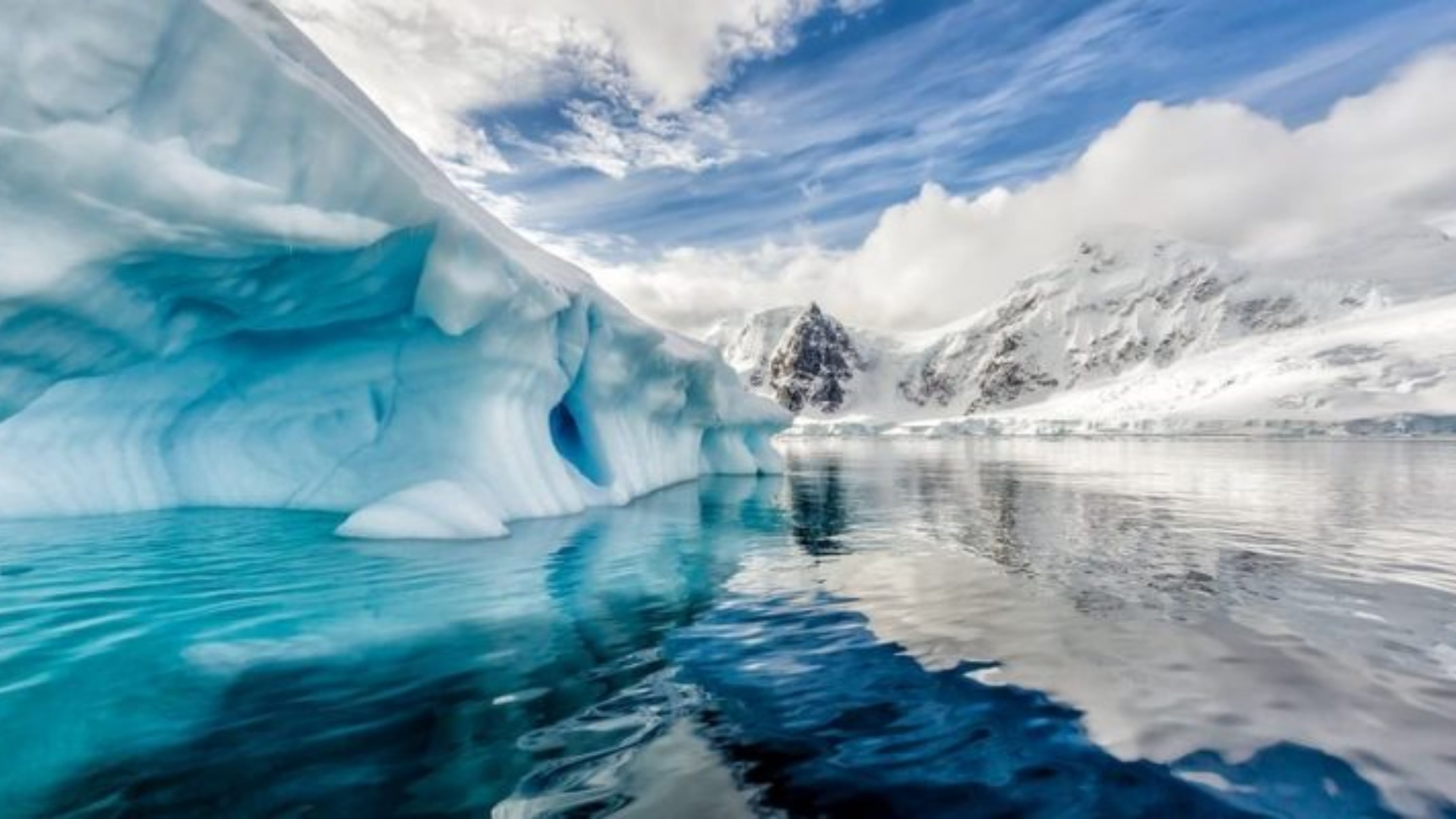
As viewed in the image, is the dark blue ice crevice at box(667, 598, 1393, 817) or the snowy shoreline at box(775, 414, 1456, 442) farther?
the snowy shoreline at box(775, 414, 1456, 442)

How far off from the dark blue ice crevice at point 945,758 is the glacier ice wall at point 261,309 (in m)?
7.64

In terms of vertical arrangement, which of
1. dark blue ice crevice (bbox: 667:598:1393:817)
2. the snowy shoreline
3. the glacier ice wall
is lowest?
the snowy shoreline

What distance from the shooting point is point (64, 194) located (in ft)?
22.7

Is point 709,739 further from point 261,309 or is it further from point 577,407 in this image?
point 577,407

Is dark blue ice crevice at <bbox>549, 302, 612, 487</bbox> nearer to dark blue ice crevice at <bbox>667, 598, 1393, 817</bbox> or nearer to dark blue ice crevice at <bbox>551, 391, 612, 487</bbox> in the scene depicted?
dark blue ice crevice at <bbox>551, 391, 612, 487</bbox>

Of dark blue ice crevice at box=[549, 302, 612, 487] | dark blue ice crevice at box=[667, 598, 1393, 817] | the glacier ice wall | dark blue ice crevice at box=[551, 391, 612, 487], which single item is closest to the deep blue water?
dark blue ice crevice at box=[667, 598, 1393, 817]

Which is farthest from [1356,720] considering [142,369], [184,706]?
[142,369]

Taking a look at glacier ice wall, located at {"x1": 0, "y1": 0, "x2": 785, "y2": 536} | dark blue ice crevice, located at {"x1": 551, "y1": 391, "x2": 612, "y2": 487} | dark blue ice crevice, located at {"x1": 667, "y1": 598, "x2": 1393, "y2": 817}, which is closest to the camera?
dark blue ice crevice, located at {"x1": 667, "y1": 598, "x2": 1393, "y2": 817}

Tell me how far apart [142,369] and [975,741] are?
1478 centimetres

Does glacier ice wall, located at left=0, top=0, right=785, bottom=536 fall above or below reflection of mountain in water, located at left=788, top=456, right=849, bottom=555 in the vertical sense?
above

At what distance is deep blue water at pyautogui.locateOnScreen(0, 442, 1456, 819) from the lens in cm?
354

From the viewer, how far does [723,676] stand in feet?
17.3

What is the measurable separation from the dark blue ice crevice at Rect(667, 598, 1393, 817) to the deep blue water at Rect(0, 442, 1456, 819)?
2 centimetres

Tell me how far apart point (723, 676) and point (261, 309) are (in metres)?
9.99
